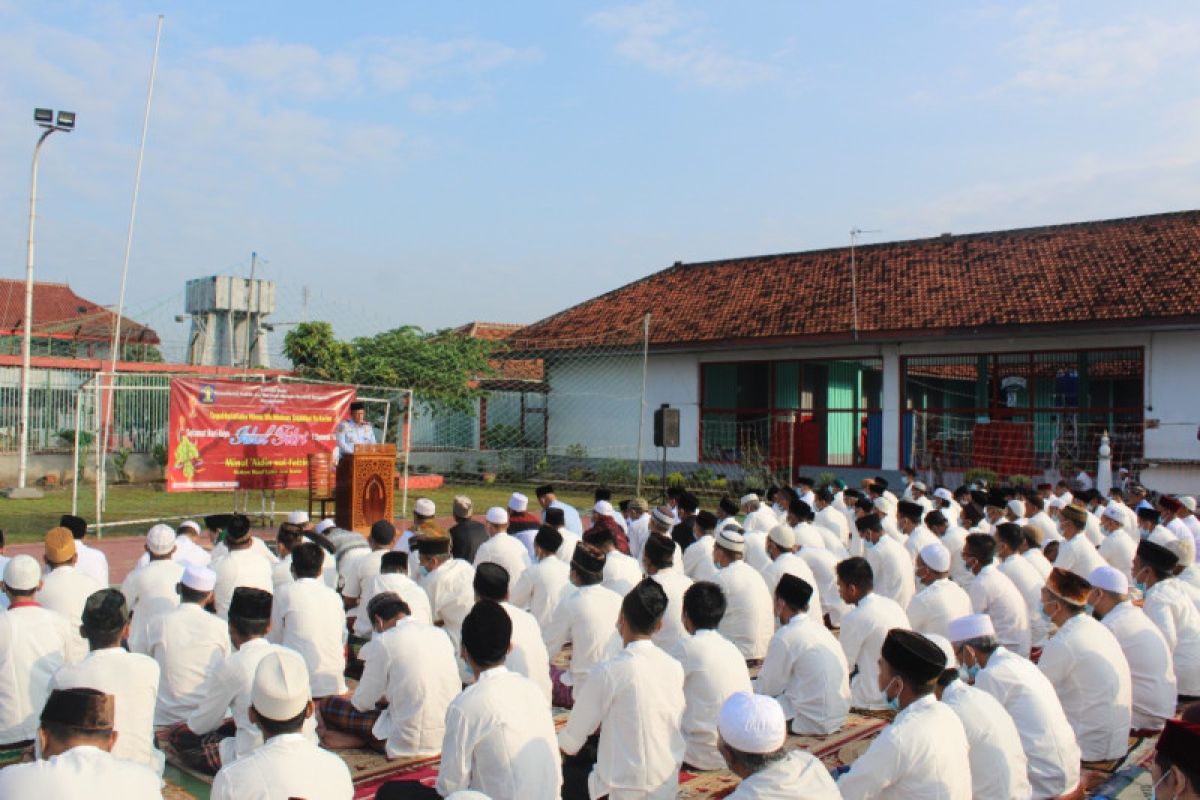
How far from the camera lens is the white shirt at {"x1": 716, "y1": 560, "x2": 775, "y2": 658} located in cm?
694

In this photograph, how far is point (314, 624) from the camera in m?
5.74

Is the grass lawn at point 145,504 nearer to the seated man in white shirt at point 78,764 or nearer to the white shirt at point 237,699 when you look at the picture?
the white shirt at point 237,699

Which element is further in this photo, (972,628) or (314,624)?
(314,624)

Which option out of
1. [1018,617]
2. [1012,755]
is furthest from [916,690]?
[1018,617]

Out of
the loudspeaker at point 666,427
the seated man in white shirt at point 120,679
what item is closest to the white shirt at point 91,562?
the seated man in white shirt at point 120,679

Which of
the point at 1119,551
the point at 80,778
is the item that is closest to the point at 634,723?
the point at 80,778

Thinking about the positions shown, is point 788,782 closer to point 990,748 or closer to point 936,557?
point 990,748

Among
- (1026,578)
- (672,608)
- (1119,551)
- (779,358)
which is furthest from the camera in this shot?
(779,358)

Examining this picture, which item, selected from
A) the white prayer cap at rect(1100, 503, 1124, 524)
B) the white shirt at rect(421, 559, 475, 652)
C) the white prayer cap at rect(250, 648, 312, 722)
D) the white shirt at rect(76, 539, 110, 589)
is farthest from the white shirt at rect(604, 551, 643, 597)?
the white prayer cap at rect(1100, 503, 1124, 524)

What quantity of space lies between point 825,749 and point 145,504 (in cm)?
1448

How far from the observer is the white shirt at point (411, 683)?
4.91m

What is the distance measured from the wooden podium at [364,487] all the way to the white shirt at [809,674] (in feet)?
22.9

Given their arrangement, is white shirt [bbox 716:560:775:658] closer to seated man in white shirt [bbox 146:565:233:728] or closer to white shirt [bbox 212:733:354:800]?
seated man in white shirt [bbox 146:565:233:728]

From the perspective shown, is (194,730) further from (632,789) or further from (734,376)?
(734,376)
